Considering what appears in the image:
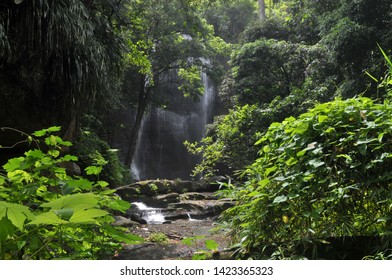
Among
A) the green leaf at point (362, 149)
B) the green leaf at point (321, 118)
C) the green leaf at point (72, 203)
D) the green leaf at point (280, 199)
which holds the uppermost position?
the green leaf at point (321, 118)

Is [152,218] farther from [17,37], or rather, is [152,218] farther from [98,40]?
[17,37]

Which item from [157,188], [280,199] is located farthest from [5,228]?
[157,188]

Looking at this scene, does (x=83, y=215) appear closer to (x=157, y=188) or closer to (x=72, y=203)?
(x=72, y=203)

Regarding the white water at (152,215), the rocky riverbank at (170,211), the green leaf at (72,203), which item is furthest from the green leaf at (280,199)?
the white water at (152,215)

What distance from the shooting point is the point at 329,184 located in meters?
1.26

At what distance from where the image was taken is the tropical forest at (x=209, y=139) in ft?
3.66

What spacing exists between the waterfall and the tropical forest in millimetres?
291

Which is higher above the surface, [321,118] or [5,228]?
[321,118]

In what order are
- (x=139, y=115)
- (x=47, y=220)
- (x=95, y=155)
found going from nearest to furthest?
1. (x=47, y=220)
2. (x=95, y=155)
3. (x=139, y=115)

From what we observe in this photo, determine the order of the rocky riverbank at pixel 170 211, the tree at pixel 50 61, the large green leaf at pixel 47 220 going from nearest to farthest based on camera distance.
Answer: the large green leaf at pixel 47 220, the tree at pixel 50 61, the rocky riverbank at pixel 170 211

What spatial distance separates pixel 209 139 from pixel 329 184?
6244mm

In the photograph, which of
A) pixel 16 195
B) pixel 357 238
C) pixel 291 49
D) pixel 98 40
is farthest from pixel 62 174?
pixel 291 49

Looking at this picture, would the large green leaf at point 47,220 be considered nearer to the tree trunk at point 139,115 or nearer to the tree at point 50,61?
the tree at point 50,61

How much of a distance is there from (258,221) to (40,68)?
3558mm
